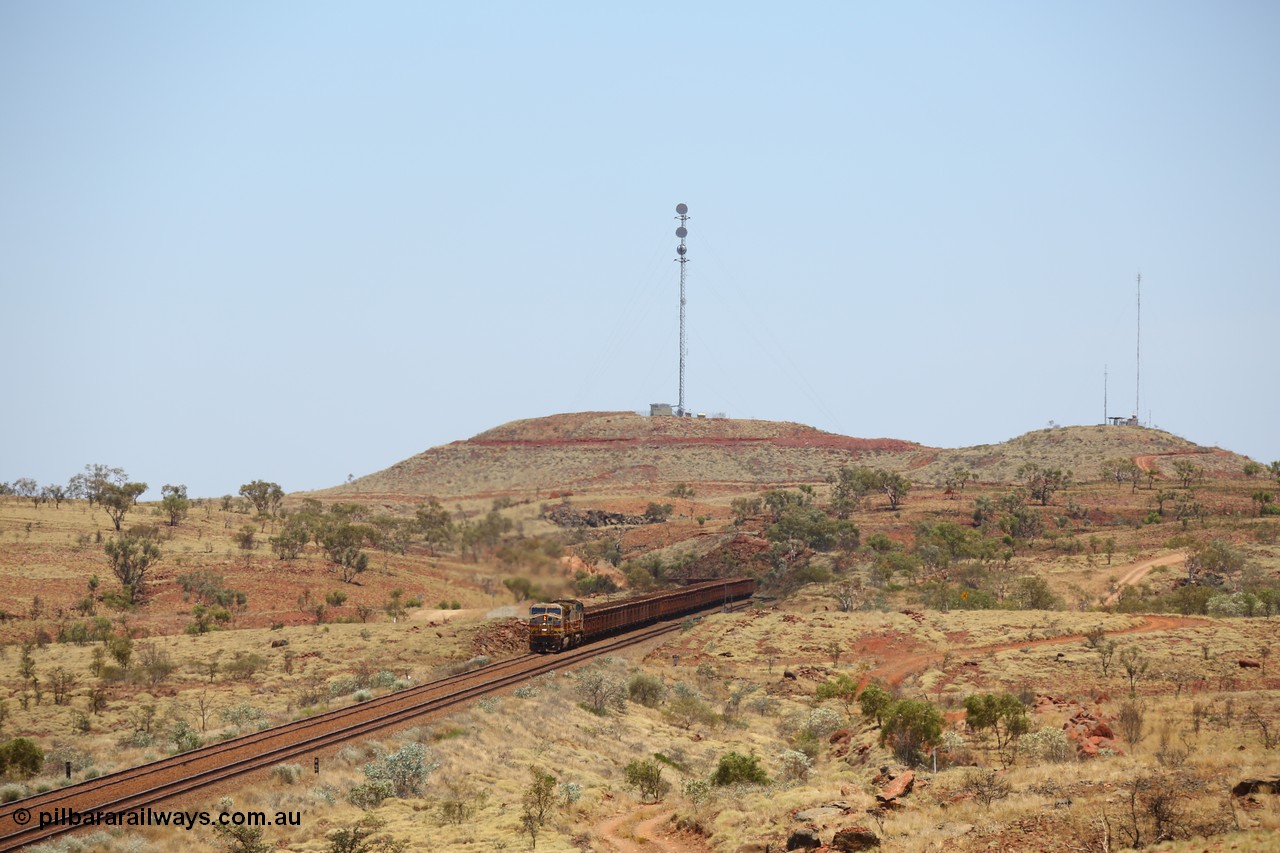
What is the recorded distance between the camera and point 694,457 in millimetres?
140875

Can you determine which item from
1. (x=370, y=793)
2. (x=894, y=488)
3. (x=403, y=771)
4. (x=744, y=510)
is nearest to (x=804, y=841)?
(x=370, y=793)

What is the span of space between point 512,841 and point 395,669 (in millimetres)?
22965

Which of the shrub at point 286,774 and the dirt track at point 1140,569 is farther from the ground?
the dirt track at point 1140,569

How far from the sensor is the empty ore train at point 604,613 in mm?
44906

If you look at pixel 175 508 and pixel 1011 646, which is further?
pixel 175 508

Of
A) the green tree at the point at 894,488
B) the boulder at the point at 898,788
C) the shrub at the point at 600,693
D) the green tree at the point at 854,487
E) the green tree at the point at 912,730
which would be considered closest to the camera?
the boulder at the point at 898,788

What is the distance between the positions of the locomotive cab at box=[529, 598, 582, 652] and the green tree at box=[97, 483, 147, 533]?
4550cm


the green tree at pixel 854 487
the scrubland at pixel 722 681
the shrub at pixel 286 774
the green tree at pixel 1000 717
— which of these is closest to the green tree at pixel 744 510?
the scrubland at pixel 722 681

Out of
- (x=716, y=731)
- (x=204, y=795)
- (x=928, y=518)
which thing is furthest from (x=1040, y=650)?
(x=928, y=518)

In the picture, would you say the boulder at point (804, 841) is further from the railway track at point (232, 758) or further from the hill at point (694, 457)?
the hill at point (694, 457)

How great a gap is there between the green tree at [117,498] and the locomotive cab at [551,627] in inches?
1791

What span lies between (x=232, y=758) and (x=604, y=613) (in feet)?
86.9

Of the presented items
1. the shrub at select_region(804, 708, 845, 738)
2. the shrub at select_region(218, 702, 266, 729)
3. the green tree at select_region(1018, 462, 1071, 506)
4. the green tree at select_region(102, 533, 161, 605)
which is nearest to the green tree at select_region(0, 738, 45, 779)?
the shrub at select_region(218, 702, 266, 729)

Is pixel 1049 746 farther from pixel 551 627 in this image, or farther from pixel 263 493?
pixel 263 493
